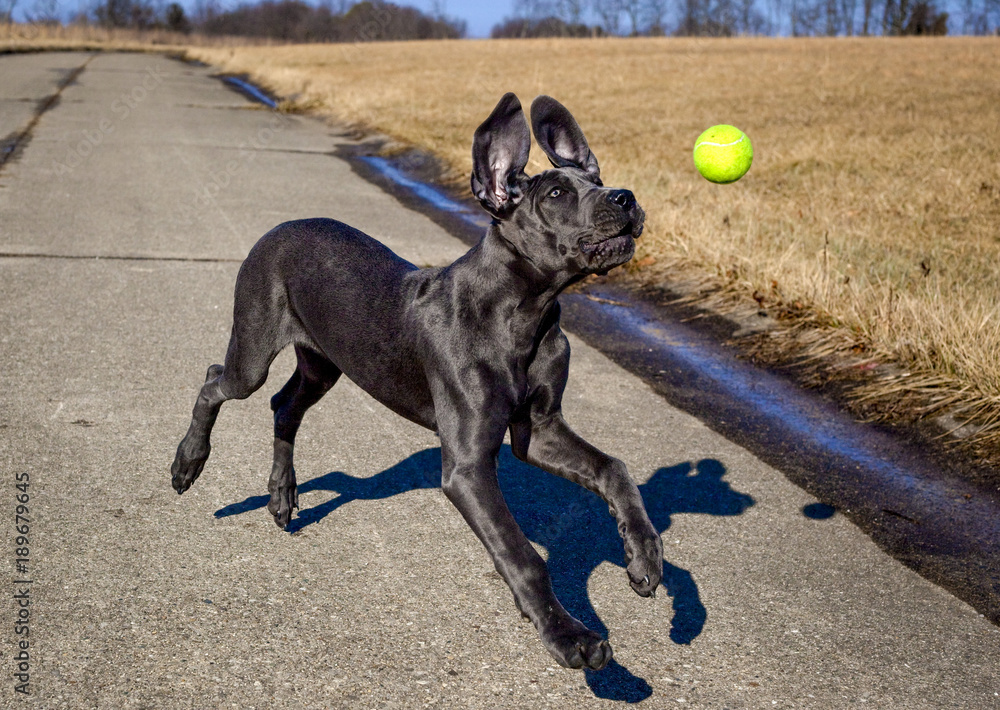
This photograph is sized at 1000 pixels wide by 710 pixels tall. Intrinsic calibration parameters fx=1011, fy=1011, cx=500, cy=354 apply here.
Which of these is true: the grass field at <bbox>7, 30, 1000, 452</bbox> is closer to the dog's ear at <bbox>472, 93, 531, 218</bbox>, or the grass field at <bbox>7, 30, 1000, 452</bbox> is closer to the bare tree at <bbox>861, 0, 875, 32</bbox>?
the dog's ear at <bbox>472, 93, 531, 218</bbox>

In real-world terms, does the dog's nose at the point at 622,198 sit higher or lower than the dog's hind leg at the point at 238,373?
higher

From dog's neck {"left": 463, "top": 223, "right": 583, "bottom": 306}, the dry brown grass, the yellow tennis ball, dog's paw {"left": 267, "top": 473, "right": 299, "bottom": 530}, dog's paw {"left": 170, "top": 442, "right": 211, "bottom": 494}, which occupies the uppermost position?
the dry brown grass

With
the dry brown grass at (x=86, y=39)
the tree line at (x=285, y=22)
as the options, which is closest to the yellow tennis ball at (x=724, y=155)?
the dry brown grass at (x=86, y=39)

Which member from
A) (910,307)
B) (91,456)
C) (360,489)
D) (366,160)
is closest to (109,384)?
(91,456)

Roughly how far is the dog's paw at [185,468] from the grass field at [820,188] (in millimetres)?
3645

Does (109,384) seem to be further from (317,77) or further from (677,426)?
(317,77)

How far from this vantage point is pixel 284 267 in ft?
13.3

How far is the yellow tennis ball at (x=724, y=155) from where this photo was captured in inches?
210

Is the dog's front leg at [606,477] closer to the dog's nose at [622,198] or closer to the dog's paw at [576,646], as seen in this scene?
the dog's paw at [576,646]

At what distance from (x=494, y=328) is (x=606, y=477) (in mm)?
620

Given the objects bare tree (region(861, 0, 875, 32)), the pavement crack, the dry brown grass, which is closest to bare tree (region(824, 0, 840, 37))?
bare tree (region(861, 0, 875, 32))

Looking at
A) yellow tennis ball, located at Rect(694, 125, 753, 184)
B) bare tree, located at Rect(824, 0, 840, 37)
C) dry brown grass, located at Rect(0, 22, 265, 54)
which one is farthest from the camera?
bare tree, located at Rect(824, 0, 840, 37)

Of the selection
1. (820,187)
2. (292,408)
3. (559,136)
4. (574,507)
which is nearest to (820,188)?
(820,187)

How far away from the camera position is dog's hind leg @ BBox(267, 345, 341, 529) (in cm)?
416
